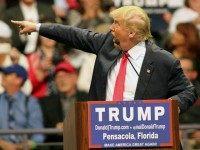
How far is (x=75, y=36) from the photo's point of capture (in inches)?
241

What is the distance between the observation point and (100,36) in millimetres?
6121

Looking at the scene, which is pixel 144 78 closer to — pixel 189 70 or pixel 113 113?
pixel 113 113

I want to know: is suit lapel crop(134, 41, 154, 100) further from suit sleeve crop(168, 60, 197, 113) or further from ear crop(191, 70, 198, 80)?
ear crop(191, 70, 198, 80)

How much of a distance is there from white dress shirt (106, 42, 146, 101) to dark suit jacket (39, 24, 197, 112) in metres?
0.03

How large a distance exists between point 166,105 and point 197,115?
438 centimetres

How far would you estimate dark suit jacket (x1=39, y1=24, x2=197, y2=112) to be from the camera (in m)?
5.93

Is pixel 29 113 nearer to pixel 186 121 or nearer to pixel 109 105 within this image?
pixel 186 121

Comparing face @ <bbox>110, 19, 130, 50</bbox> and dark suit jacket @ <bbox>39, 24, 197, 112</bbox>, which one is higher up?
face @ <bbox>110, 19, 130, 50</bbox>

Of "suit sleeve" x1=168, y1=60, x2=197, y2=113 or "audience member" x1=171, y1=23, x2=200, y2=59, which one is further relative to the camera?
"audience member" x1=171, y1=23, x2=200, y2=59

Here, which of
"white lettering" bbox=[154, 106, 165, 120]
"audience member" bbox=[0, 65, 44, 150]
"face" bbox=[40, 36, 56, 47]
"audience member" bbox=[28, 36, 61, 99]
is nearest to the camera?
"white lettering" bbox=[154, 106, 165, 120]

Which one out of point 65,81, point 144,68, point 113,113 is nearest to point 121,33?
point 144,68

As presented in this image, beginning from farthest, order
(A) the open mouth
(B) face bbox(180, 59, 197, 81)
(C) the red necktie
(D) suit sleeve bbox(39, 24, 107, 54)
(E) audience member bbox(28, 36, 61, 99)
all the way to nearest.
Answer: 1. (B) face bbox(180, 59, 197, 81)
2. (E) audience member bbox(28, 36, 61, 99)
3. (D) suit sleeve bbox(39, 24, 107, 54)
4. (A) the open mouth
5. (C) the red necktie

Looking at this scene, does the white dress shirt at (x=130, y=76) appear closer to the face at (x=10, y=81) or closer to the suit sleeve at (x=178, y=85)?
the suit sleeve at (x=178, y=85)

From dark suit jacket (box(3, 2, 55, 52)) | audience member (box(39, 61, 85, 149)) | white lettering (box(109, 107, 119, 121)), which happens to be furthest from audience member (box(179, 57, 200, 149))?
white lettering (box(109, 107, 119, 121))
